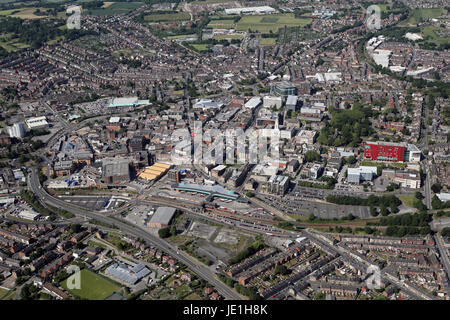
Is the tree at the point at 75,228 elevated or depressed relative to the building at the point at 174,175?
depressed

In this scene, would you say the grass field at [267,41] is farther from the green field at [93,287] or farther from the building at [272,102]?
the green field at [93,287]

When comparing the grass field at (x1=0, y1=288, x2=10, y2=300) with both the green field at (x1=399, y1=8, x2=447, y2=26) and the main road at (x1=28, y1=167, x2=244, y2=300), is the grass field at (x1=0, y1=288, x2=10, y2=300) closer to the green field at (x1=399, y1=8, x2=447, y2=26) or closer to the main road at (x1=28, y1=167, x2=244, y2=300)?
the main road at (x1=28, y1=167, x2=244, y2=300)

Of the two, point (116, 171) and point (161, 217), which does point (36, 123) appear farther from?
point (161, 217)

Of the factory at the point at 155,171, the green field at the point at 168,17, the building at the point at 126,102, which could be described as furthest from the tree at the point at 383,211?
the green field at the point at 168,17

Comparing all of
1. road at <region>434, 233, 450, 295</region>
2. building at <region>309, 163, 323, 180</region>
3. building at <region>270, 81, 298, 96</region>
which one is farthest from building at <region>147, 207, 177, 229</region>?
building at <region>270, 81, 298, 96</region>

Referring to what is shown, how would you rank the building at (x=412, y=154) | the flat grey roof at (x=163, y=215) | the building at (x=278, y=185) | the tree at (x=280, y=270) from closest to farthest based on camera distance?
the tree at (x=280, y=270) → the flat grey roof at (x=163, y=215) → the building at (x=278, y=185) → the building at (x=412, y=154)

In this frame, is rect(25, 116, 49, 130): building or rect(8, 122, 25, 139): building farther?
rect(25, 116, 49, 130): building

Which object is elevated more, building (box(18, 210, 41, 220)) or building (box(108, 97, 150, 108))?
building (box(108, 97, 150, 108))
